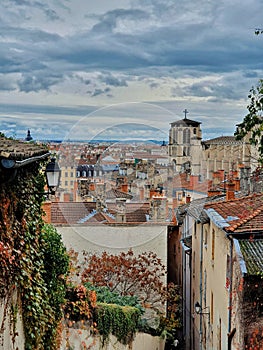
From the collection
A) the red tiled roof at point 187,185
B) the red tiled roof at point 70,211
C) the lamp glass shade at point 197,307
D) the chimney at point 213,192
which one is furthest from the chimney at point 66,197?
the lamp glass shade at point 197,307

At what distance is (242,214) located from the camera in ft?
40.7

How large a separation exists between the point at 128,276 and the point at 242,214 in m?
7.48

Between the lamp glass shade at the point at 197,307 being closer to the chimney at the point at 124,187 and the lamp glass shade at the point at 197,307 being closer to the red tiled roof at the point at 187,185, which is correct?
the chimney at the point at 124,187

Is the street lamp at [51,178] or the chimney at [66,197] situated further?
the chimney at [66,197]

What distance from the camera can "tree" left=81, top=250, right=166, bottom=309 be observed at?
18.6m

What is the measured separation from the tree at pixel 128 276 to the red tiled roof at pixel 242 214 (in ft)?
16.8

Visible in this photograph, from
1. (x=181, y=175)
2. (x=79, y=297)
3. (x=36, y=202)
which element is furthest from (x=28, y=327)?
(x=181, y=175)

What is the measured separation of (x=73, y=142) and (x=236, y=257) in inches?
303

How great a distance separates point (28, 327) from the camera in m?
7.59

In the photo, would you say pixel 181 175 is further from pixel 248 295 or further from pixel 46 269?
pixel 46 269

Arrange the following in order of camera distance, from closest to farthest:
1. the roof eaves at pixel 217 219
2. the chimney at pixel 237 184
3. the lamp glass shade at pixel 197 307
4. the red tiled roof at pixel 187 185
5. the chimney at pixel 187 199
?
1. the roof eaves at pixel 217 219
2. the lamp glass shade at pixel 197 307
3. the chimney at pixel 237 184
4. the chimney at pixel 187 199
5. the red tiled roof at pixel 187 185

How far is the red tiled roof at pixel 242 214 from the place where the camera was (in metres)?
11.1

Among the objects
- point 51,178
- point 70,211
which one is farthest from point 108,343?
point 70,211

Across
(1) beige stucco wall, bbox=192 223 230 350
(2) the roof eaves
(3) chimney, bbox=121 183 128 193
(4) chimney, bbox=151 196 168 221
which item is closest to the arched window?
(4) chimney, bbox=151 196 168 221
